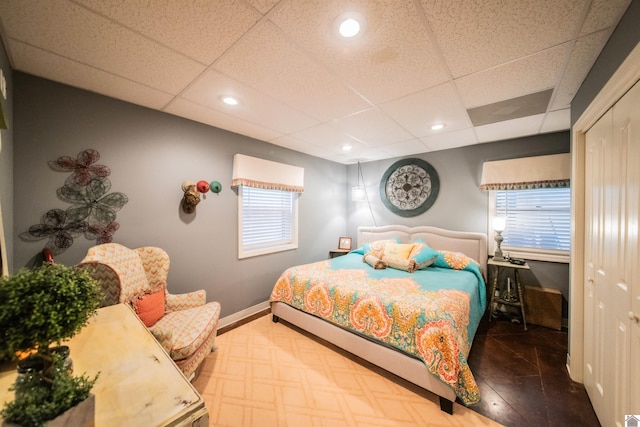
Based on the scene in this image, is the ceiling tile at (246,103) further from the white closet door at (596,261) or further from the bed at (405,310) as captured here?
the white closet door at (596,261)

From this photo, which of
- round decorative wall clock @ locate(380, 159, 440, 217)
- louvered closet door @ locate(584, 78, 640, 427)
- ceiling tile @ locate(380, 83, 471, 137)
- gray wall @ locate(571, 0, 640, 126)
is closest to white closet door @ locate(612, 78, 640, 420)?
louvered closet door @ locate(584, 78, 640, 427)

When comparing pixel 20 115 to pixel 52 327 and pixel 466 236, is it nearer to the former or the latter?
pixel 52 327

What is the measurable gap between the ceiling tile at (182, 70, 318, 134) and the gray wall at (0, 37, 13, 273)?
3.37ft

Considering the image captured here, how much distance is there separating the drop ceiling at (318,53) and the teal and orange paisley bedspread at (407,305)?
1.78 meters

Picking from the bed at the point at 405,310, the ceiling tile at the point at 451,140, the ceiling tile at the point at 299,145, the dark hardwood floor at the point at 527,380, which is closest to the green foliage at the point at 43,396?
the bed at the point at 405,310

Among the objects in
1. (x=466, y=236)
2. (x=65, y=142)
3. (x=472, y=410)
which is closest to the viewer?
(x=472, y=410)

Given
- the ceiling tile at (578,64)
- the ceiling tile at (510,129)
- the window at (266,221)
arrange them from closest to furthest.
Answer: the ceiling tile at (578,64) < the ceiling tile at (510,129) < the window at (266,221)

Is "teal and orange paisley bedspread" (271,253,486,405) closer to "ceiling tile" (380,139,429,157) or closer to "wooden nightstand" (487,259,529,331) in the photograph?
"wooden nightstand" (487,259,529,331)

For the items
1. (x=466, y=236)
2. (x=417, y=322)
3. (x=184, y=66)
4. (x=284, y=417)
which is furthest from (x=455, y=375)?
(x=184, y=66)

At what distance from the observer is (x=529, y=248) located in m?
3.14

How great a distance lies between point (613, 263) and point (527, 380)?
1.27 meters

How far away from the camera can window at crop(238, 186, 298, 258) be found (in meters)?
3.23

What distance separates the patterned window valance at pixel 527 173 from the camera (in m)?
2.83

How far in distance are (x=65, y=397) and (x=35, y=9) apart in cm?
180
